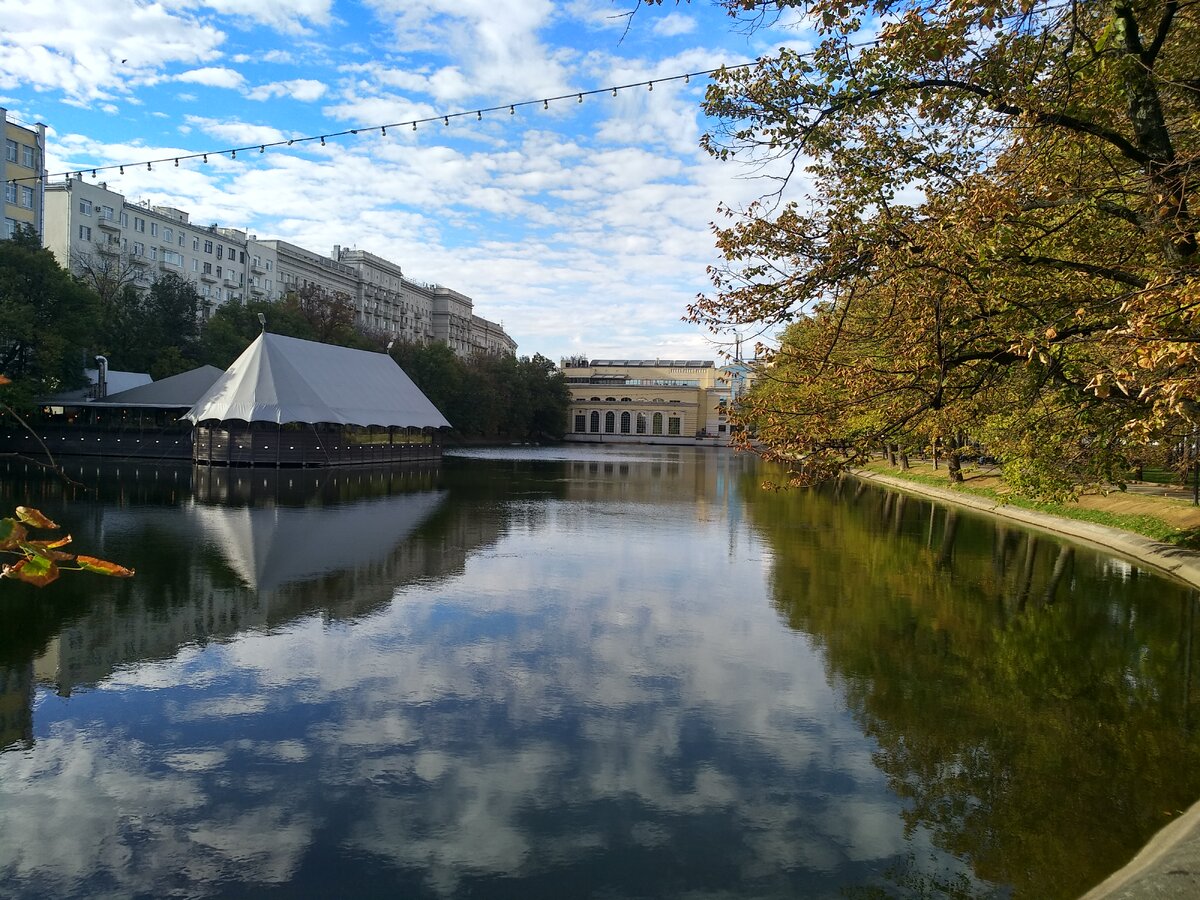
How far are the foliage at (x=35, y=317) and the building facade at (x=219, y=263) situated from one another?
45.5ft

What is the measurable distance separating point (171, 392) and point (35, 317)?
6466mm

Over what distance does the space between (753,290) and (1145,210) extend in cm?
408

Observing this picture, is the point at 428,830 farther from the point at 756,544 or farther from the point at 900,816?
the point at 756,544

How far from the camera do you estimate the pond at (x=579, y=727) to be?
502 centimetres

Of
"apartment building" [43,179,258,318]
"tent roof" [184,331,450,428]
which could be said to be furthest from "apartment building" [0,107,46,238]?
"tent roof" [184,331,450,428]

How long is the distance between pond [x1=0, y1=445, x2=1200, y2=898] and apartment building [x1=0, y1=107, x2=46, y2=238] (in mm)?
43173

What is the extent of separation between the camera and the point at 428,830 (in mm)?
5297

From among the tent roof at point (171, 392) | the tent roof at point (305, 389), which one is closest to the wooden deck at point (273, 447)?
the tent roof at point (305, 389)

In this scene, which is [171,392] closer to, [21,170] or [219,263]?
[21,170]

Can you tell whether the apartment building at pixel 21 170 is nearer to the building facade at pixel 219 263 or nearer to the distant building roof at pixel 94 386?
the building facade at pixel 219 263

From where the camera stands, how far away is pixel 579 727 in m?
7.12

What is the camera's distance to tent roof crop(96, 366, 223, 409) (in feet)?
137

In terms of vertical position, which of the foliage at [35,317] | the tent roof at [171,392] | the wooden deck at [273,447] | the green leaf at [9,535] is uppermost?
the foliage at [35,317]

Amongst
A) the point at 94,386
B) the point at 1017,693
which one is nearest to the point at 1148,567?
the point at 1017,693
